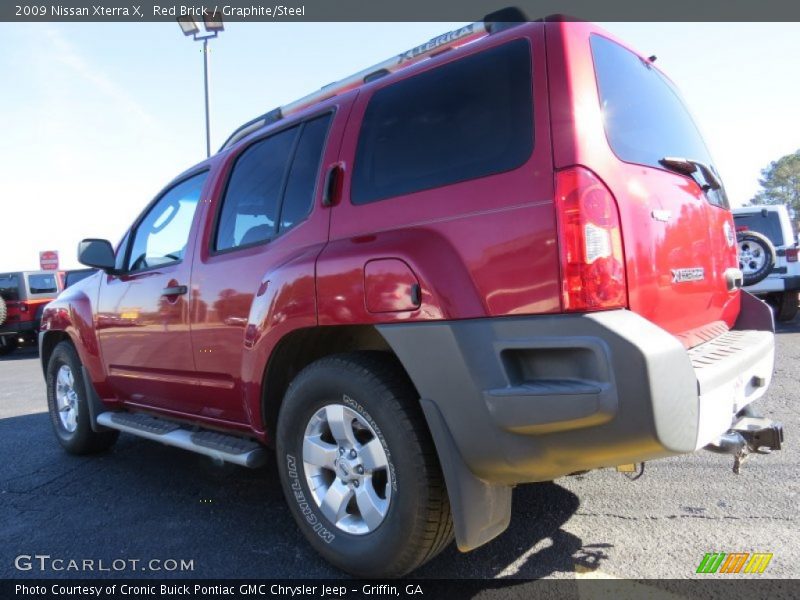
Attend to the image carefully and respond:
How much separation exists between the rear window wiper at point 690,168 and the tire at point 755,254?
344 cm

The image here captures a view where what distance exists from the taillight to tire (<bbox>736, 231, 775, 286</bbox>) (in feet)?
14.7

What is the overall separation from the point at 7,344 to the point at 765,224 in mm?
15389

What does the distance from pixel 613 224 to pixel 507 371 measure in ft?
1.90

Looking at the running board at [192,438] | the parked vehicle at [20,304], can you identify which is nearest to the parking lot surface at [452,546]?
the running board at [192,438]

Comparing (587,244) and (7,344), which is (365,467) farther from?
(7,344)

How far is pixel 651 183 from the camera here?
6.61ft

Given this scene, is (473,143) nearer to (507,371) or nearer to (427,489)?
(507,371)

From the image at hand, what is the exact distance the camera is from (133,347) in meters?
3.50

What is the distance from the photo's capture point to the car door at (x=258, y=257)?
2412 mm

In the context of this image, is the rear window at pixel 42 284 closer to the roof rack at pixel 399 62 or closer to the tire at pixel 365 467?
the roof rack at pixel 399 62

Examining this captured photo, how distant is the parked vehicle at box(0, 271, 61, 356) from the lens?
12344 mm

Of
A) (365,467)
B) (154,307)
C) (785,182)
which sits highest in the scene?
(785,182)

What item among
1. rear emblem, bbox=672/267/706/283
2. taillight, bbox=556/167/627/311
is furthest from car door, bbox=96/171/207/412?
rear emblem, bbox=672/267/706/283

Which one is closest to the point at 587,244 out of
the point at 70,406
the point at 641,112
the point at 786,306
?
the point at 641,112
